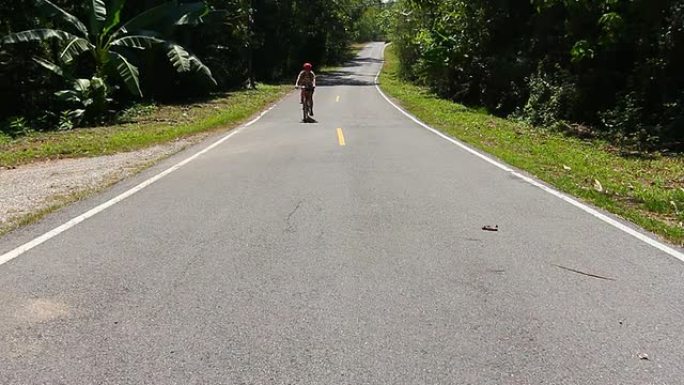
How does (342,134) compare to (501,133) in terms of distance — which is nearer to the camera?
(342,134)

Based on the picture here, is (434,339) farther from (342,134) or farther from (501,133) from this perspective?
(501,133)

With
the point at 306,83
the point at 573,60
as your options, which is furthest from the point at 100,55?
the point at 573,60

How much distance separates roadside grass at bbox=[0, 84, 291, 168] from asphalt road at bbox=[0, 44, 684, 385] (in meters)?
5.87

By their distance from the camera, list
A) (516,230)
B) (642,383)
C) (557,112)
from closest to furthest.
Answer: (642,383) < (516,230) < (557,112)

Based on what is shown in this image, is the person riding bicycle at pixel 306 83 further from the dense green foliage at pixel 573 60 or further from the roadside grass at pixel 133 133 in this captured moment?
the dense green foliage at pixel 573 60

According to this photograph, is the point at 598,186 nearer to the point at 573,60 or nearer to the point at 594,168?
the point at 594,168

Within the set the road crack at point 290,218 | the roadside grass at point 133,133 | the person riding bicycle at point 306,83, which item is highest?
the road crack at point 290,218

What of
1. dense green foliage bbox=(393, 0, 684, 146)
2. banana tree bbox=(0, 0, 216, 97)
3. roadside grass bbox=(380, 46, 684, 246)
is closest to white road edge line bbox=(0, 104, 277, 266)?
roadside grass bbox=(380, 46, 684, 246)

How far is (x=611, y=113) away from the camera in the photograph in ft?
57.9

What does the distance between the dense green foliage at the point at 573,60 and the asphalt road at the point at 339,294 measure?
34.6 ft

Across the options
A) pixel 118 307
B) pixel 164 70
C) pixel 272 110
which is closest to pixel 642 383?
pixel 118 307

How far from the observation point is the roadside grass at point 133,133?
13.7m

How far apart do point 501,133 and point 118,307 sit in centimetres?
1475

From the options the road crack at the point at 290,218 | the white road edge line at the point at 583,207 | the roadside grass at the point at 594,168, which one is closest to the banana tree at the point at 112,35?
the roadside grass at the point at 594,168
